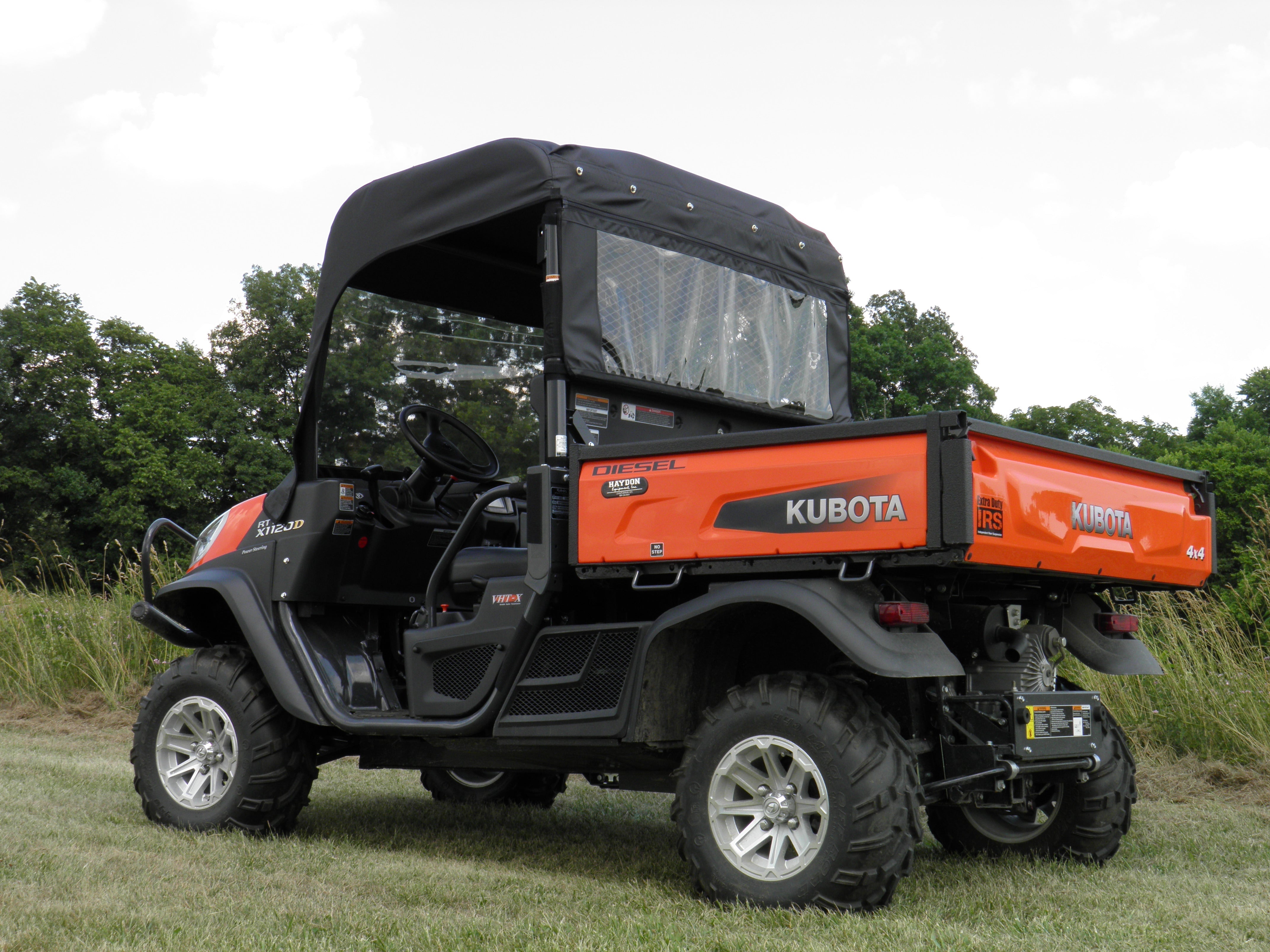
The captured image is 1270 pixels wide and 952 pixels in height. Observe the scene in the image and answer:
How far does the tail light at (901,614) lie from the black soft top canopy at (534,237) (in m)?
1.53

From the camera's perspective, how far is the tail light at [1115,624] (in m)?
5.07

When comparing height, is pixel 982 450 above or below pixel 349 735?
above

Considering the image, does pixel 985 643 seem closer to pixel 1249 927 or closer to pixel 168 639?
pixel 1249 927

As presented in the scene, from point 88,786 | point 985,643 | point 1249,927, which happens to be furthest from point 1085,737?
point 88,786

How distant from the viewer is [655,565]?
14.3 feet

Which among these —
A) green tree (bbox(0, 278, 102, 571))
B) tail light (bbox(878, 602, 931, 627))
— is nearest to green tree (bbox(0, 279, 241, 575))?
green tree (bbox(0, 278, 102, 571))

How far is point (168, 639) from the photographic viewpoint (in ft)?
19.7

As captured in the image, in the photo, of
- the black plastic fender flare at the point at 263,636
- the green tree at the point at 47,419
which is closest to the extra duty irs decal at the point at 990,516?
the black plastic fender flare at the point at 263,636

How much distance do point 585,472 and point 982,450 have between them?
139 centimetres

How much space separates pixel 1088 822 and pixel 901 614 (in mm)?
1600

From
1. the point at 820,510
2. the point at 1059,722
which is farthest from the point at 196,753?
the point at 1059,722

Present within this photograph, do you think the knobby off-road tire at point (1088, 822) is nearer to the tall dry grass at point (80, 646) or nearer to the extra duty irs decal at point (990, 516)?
the extra duty irs decal at point (990, 516)

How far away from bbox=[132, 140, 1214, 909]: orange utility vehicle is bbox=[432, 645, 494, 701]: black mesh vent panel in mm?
→ 12

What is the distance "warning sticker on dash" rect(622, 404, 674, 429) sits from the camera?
512 cm
